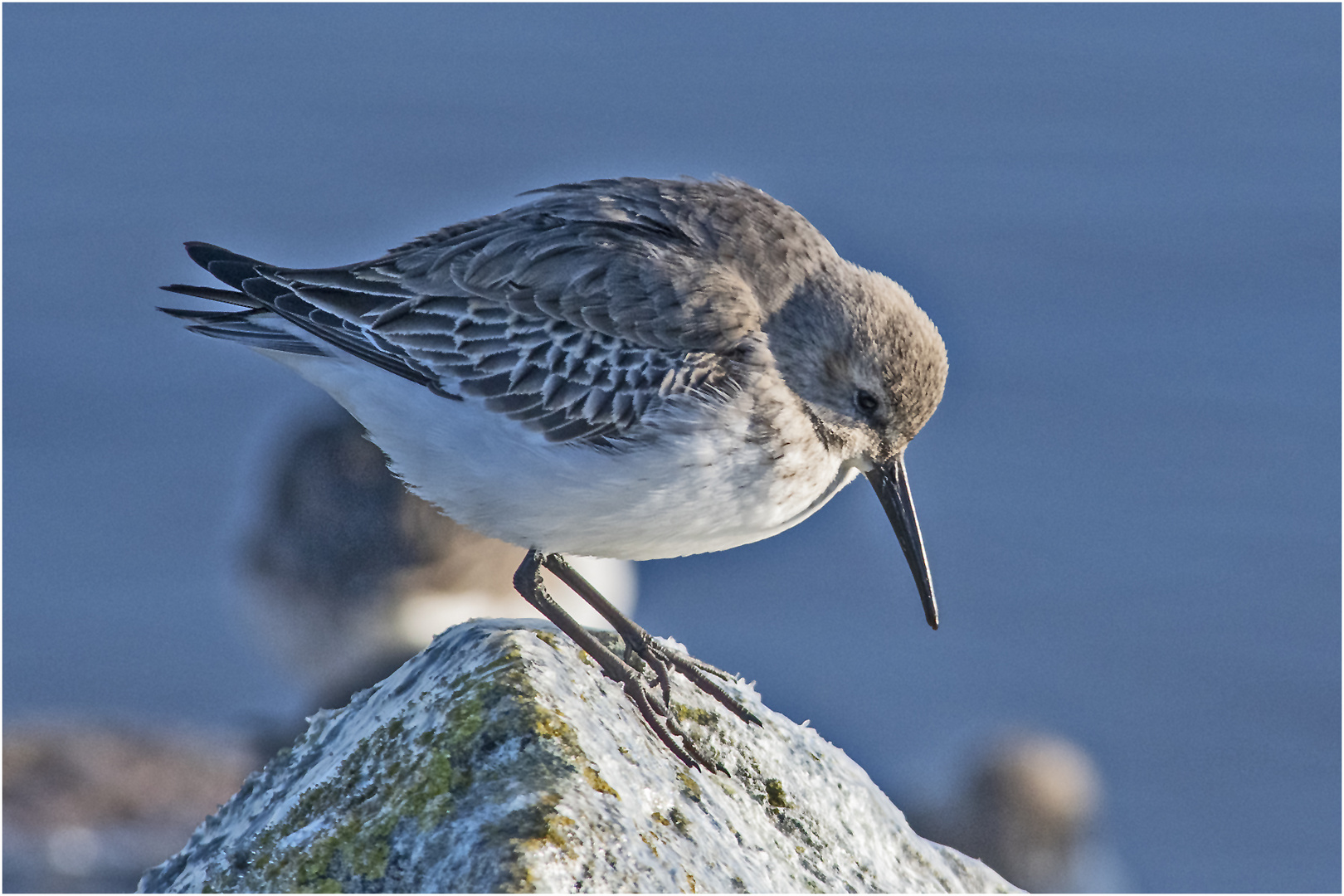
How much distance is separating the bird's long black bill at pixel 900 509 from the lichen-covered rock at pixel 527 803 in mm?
1380

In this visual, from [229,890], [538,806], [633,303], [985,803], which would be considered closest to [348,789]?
[229,890]

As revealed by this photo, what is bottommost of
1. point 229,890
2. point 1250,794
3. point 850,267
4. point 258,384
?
point 229,890

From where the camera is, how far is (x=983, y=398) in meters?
17.5

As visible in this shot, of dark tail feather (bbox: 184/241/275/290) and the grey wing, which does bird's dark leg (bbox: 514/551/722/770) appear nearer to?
the grey wing

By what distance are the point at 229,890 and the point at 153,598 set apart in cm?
1288

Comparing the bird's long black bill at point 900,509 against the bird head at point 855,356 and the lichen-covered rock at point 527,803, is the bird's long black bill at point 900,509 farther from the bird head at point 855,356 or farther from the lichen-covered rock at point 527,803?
the lichen-covered rock at point 527,803

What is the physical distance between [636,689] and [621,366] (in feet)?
4.50

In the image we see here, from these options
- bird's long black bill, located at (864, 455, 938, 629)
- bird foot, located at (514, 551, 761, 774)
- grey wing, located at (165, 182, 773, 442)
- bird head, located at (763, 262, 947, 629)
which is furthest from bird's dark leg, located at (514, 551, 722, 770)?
bird's long black bill, located at (864, 455, 938, 629)

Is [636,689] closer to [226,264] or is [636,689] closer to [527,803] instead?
[527,803]

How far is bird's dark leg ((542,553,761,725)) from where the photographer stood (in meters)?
5.15

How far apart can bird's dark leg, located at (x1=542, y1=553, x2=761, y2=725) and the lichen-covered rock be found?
0.10 meters

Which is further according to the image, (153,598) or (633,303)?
(153,598)

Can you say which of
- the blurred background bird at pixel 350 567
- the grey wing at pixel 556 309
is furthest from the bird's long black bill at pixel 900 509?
the blurred background bird at pixel 350 567

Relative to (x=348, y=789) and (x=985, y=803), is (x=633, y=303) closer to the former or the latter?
(x=348, y=789)
